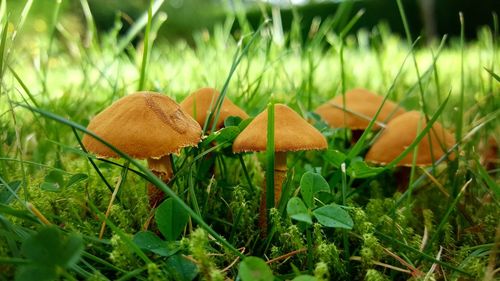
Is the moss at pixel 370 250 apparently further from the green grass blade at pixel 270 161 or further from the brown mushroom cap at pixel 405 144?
the brown mushroom cap at pixel 405 144

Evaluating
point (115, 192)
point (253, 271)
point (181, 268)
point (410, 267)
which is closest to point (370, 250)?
point (410, 267)

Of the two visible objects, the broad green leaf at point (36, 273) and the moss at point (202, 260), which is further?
the moss at point (202, 260)

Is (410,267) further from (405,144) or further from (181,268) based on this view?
(405,144)

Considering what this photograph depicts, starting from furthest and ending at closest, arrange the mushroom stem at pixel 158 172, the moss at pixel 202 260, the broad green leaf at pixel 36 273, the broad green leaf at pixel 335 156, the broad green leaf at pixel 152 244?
the broad green leaf at pixel 335 156 < the mushroom stem at pixel 158 172 < the broad green leaf at pixel 152 244 < the moss at pixel 202 260 < the broad green leaf at pixel 36 273

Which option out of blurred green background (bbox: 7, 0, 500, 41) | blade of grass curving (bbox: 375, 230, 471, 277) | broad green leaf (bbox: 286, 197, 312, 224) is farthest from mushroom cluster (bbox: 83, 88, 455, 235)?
blurred green background (bbox: 7, 0, 500, 41)

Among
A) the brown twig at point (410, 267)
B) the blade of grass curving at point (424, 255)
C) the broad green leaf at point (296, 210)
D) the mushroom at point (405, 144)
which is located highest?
the broad green leaf at point (296, 210)

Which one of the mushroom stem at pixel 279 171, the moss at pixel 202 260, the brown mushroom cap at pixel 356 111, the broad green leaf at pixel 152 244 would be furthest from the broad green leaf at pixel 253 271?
Answer: the brown mushroom cap at pixel 356 111

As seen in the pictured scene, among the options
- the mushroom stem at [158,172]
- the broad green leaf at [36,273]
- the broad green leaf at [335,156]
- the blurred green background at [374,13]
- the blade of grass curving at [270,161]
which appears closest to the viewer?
the broad green leaf at [36,273]
